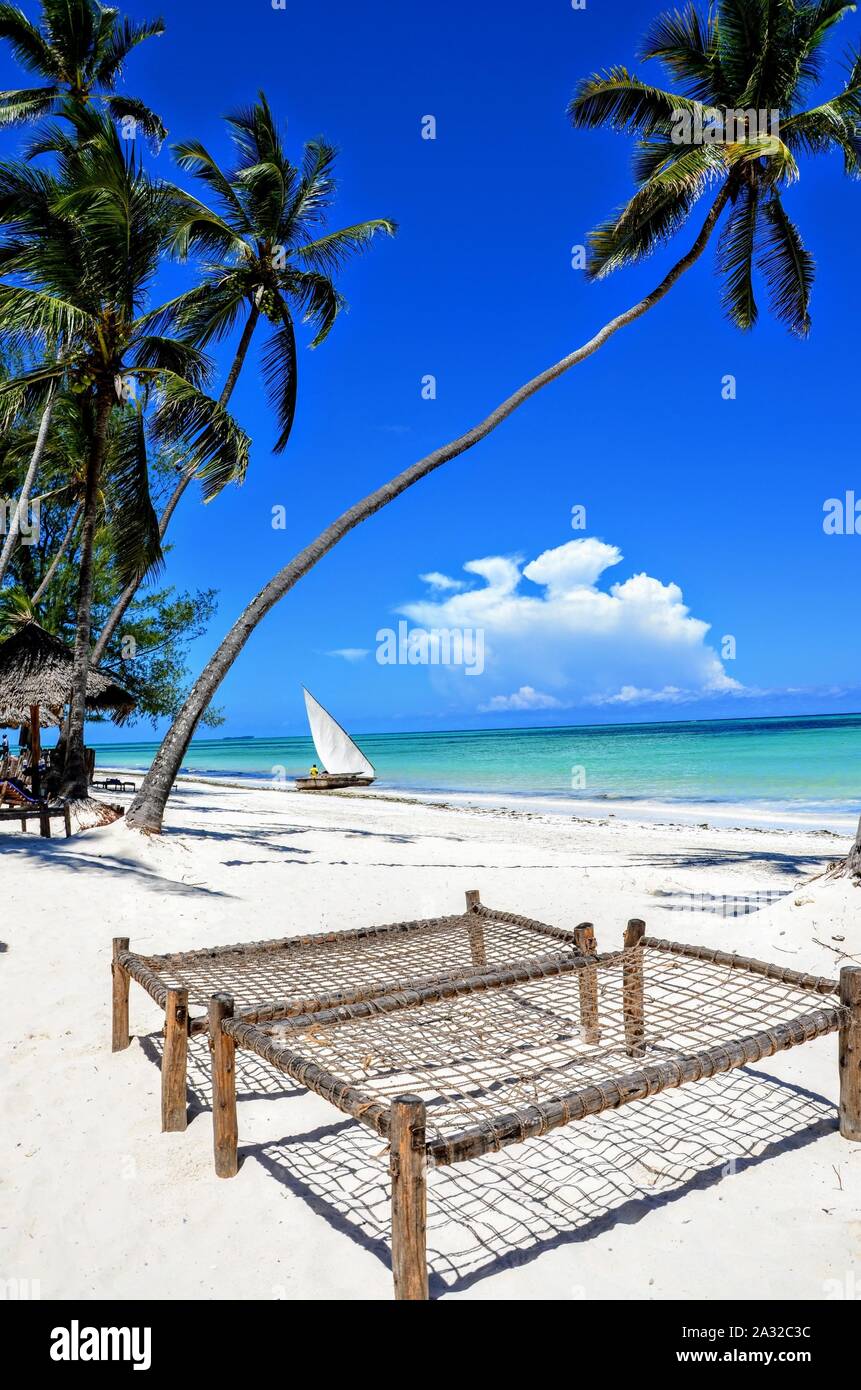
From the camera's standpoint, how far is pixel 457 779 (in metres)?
41.9

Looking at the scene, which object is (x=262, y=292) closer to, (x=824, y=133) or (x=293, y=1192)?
(x=824, y=133)

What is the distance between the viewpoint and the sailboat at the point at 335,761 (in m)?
32.9

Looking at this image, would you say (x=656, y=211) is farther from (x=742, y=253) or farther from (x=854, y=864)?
(x=854, y=864)

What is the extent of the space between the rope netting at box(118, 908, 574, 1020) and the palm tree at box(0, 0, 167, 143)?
50.9ft

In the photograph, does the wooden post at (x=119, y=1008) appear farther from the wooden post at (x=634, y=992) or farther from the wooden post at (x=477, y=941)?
the wooden post at (x=634, y=992)

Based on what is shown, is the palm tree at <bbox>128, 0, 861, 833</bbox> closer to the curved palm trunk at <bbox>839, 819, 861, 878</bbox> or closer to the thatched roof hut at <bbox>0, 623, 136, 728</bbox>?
the thatched roof hut at <bbox>0, 623, 136, 728</bbox>

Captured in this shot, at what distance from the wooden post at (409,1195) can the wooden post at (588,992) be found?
1.93 meters

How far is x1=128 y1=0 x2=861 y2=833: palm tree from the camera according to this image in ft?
35.4

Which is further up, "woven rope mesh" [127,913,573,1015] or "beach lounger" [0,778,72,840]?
"beach lounger" [0,778,72,840]

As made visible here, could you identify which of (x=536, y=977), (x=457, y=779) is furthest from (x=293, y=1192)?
(x=457, y=779)

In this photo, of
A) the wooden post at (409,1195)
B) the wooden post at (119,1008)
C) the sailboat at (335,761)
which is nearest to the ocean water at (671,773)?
the sailboat at (335,761)

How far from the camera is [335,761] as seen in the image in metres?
33.7

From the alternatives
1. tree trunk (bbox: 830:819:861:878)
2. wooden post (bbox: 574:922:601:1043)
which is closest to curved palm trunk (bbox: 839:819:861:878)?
tree trunk (bbox: 830:819:861:878)

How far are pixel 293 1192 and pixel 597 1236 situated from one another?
1180 millimetres
